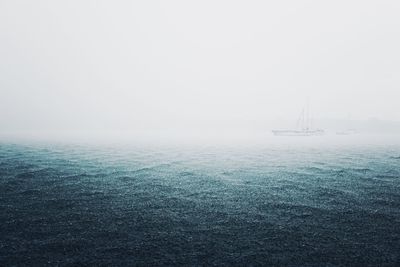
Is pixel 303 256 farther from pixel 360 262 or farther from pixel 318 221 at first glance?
pixel 318 221

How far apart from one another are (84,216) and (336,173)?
102ft

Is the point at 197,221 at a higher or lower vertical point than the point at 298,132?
lower

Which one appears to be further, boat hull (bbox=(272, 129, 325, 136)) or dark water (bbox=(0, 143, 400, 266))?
boat hull (bbox=(272, 129, 325, 136))

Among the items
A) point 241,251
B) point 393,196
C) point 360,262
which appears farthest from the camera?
point 393,196

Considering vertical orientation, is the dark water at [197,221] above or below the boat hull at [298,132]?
below

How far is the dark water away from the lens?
1304 cm

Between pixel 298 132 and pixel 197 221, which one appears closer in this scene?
pixel 197 221

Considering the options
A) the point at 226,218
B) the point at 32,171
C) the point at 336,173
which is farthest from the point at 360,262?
the point at 32,171

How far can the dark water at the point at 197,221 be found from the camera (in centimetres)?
1304

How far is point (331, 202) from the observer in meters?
22.1

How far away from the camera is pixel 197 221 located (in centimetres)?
1762

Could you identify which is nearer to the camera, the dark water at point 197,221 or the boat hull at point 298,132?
the dark water at point 197,221

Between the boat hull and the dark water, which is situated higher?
the boat hull

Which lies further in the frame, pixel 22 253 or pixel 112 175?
pixel 112 175
